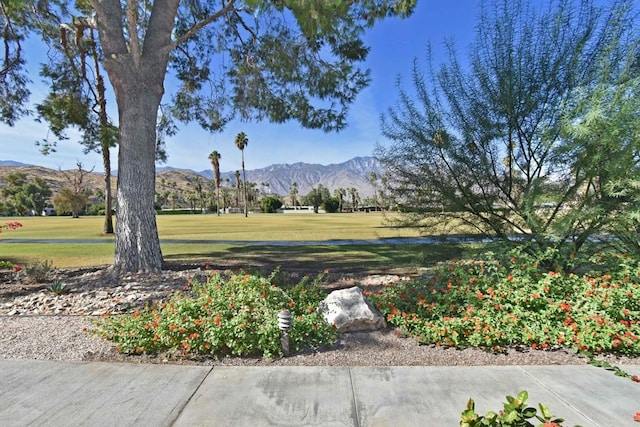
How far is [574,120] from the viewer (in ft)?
14.5

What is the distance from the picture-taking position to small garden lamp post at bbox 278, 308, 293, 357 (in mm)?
3252

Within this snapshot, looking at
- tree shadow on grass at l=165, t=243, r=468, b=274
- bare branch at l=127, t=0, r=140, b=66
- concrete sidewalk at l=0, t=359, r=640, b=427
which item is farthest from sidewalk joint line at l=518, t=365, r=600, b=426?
bare branch at l=127, t=0, r=140, b=66

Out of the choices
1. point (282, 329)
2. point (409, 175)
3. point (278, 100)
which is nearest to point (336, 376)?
point (282, 329)

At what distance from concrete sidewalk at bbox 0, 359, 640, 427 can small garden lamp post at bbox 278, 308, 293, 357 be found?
0.28 m

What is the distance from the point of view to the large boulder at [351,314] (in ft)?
12.8

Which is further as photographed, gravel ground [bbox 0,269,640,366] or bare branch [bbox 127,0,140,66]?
bare branch [bbox 127,0,140,66]

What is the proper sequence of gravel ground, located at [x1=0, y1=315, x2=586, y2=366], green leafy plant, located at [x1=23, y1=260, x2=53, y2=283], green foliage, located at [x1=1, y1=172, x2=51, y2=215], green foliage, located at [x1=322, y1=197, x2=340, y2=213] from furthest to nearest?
1. green foliage, located at [x1=322, y1=197, x2=340, y2=213]
2. green foliage, located at [x1=1, y1=172, x2=51, y2=215]
3. green leafy plant, located at [x1=23, y1=260, x2=53, y2=283]
4. gravel ground, located at [x1=0, y1=315, x2=586, y2=366]

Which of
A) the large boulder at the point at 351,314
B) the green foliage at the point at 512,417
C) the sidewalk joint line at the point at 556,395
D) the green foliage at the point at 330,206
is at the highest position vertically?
the green foliage at the point at 330,206

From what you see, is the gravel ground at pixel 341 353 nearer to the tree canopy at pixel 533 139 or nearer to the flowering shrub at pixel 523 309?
the flowering shrub at pixel 523 309

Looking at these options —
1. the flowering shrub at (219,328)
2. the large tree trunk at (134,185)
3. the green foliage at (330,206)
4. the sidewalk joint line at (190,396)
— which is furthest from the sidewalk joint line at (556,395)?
the green foliage at (330,206)

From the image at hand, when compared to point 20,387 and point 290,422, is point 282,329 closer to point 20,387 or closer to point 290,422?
point 290,422

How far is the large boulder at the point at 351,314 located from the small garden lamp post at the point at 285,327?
755 mm

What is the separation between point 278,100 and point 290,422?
8108 mm

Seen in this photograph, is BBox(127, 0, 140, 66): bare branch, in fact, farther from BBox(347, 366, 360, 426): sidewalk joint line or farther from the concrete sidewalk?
BBox(347, 366, 360, 426): sidewalk joint line
